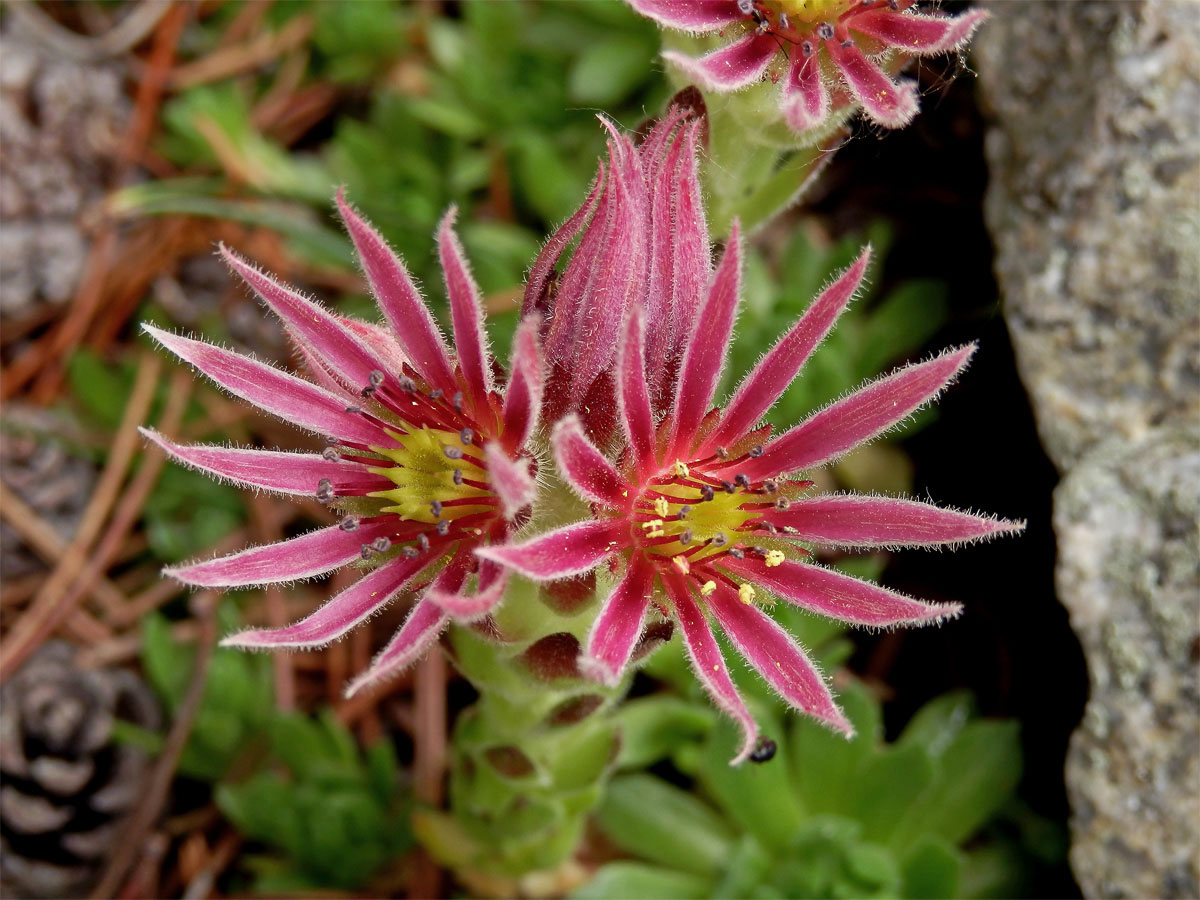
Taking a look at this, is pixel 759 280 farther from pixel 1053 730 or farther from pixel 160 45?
pixel 160 45

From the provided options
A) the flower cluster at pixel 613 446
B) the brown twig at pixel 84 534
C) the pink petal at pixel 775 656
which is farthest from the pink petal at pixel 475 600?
the brown twig at pixel 84 534

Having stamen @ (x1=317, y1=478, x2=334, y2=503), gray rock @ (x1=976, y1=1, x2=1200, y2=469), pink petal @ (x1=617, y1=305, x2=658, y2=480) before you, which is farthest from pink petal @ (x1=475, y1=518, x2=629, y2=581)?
gray rock @ (x1=976, y1=1, x2=1200, y2=469)

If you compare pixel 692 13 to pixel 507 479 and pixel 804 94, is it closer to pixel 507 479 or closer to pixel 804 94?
pixel 804 94

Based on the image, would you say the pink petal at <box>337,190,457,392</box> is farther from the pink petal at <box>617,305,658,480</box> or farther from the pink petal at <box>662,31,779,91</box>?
the pink petal at <box>662,31,779,91</box>

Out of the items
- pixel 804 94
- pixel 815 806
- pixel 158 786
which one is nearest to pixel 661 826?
pixel 815 806

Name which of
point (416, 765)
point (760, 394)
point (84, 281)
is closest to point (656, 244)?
point (760, 394)

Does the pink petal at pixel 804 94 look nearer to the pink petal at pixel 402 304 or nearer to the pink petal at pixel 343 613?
the pink petal at pixel 402 304
